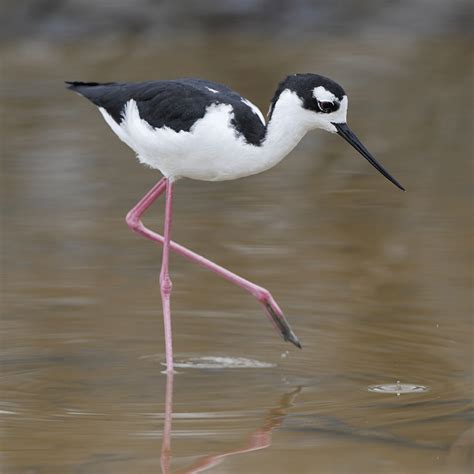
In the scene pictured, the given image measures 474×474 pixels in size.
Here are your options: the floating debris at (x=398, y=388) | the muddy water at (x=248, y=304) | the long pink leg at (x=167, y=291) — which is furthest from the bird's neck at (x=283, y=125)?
the floating debris at (x=398, y=388)

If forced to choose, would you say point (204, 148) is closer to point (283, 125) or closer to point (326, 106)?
point (283, 125)

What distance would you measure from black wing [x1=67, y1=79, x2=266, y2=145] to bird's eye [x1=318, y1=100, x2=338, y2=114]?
0.27 m

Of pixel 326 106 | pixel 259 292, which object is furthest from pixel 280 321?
pixel 326 106

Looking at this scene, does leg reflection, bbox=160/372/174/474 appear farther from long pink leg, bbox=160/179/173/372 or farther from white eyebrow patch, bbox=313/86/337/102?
white eyebrow patch, bbox=313/86/337/102

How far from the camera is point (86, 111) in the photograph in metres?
11.3

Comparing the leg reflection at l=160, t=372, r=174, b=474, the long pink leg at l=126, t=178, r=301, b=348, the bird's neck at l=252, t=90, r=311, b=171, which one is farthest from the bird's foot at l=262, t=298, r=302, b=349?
the bird's neck at l=252, t=90, r=311, b=171

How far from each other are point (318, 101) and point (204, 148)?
0.52m

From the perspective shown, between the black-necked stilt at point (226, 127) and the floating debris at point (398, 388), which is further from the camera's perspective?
the black-necked stilt at point (226, 127)

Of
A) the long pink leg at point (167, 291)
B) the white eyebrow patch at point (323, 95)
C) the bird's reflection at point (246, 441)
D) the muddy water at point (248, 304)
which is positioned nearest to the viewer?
the bird's reflection at point (246, 441)

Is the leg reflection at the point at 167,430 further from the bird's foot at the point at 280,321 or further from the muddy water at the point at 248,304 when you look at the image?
the bird's foot at the point at 280,321

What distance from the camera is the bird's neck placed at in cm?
570

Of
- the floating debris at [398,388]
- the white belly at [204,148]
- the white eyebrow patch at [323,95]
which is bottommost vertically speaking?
the floating debris at [398,388]

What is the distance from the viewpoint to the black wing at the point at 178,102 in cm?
574

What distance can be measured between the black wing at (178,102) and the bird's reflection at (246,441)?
1100mm
